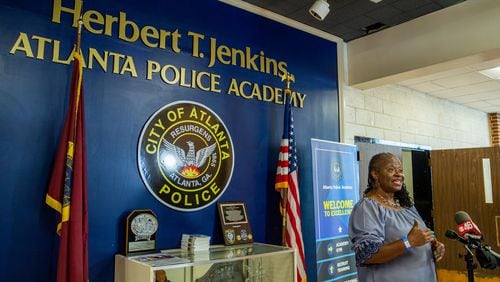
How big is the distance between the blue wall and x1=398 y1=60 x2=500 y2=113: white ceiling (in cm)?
233

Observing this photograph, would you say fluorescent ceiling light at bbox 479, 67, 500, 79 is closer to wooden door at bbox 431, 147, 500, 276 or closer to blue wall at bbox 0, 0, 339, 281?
wooden door at bbox 431, 147, 500, 276

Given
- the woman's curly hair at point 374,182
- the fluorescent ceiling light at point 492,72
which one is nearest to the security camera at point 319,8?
the woman's curly hair at point 374,182

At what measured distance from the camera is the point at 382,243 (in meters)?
1.83

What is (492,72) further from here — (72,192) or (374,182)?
(72,192)

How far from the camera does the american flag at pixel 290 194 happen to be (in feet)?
9.84

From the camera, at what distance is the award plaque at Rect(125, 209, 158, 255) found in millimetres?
2340

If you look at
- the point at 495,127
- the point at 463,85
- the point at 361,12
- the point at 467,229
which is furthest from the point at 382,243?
the point at 495,127

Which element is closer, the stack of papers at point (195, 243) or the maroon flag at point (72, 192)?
the maroon flag at point (72, 192)

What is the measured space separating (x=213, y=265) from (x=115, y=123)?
110 cm

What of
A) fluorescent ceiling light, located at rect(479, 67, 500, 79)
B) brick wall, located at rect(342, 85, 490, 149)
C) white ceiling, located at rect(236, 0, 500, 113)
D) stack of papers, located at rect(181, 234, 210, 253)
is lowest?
stack of papers, located at rect(181, 234, 210, 253)

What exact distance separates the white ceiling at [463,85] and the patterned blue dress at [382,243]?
3272mm

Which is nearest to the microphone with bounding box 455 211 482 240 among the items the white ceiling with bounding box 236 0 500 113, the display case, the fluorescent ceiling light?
the display case

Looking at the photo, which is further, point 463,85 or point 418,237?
point 463,85

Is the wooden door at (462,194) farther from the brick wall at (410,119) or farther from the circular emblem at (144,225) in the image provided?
the circular emblem at (144,225)
